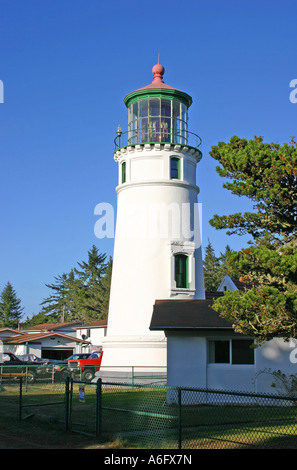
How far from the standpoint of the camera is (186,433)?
40.7 feet

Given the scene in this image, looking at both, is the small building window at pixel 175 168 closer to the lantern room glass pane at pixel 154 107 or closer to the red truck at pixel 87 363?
the lantern room glass pane at pixel 154 107

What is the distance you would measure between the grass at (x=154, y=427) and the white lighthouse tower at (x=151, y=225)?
8.29m

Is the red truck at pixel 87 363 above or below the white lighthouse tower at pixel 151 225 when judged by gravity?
below

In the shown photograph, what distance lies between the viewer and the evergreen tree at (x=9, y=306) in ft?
331

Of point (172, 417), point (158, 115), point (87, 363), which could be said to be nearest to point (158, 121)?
point (158, 115)

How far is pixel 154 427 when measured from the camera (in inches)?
520

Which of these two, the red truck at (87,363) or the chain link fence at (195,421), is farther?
the red truck at (87,363)

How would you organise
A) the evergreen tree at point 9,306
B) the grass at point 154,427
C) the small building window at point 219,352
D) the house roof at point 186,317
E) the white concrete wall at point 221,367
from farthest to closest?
the evergreen tree at point 9,306, the small building window at point 219,352, the house roof at point 186,317, the white concrete wall at point 221,367, the grass at point 154,427

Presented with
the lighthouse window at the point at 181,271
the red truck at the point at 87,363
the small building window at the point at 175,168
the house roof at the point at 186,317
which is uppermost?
the small building window at the point at 175,168

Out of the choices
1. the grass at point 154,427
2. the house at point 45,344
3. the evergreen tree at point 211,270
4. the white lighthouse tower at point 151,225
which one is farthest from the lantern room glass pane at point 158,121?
the evergreen tree at point 211,270

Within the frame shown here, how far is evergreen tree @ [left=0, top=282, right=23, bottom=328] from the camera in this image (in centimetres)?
10085

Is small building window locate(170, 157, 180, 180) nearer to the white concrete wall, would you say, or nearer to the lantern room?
the lantern room

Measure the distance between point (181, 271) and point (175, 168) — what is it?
5.73 meters

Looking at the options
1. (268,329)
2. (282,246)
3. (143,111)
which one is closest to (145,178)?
(143,111)
